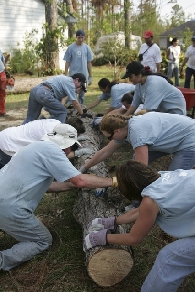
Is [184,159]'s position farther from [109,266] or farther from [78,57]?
[78,57]

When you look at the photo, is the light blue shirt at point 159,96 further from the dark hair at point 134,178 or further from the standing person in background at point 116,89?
the dark hair at point 134,178

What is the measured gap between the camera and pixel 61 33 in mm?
12883

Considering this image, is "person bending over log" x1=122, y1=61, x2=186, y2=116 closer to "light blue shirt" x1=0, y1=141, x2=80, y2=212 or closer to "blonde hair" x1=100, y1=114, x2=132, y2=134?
"blonde hair" x1=100, y1=114, x2=132, y2=134

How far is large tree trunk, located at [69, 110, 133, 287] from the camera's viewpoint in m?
2.57

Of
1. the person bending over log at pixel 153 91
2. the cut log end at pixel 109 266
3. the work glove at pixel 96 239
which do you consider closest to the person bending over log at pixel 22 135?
the person bending over log at pixel 153 91

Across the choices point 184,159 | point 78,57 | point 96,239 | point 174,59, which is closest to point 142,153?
point 184,159

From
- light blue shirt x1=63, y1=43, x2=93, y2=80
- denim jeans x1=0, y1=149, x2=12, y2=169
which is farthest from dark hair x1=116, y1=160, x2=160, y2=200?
light blue shirt x1=63, y1=43, x2=93, y2=80

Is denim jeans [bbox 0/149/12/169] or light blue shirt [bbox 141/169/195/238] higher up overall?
light blue shirt [bbox 141/169/195/238]

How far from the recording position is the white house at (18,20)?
14.9 m

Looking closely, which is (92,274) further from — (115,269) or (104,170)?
(104,170)

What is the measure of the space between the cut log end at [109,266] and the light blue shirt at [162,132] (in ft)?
3.34

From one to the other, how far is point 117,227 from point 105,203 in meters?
0.44

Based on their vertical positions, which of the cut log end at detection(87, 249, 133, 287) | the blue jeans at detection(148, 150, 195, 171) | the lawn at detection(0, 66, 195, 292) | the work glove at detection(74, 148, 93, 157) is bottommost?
the lawn at detection(0, 66, 195, 292)

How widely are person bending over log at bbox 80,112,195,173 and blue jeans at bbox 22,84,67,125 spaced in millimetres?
2485
